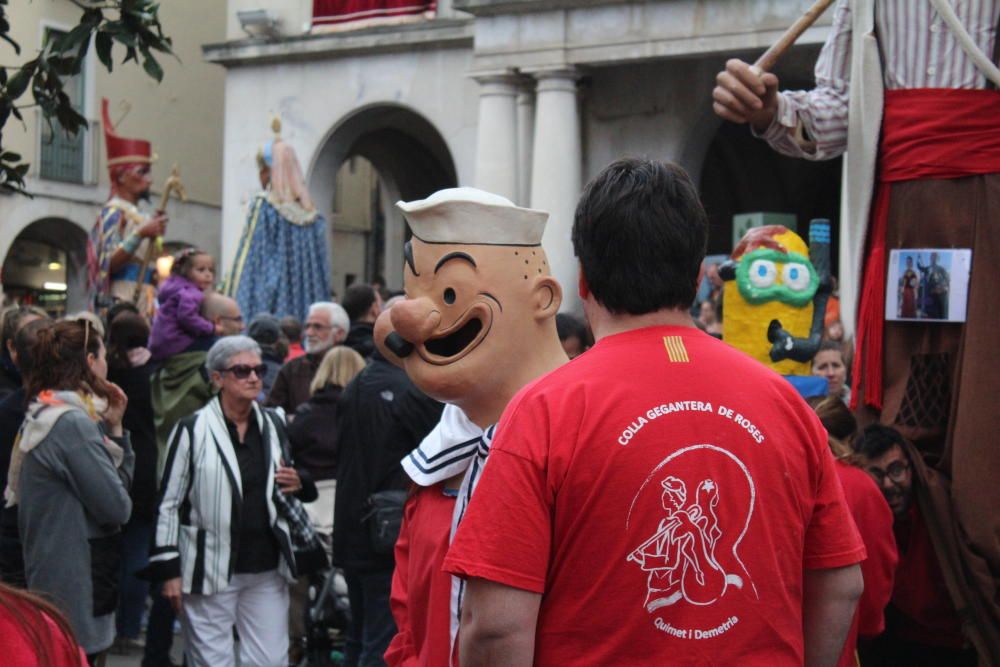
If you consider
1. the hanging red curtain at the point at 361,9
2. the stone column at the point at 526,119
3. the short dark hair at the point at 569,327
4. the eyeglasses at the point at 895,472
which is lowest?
the eyeglasses at the point at 895,472

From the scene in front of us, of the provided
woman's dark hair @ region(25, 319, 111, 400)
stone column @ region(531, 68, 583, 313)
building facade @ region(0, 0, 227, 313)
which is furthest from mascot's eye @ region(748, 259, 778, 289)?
building facade @ region(0, 0, 227, 313)

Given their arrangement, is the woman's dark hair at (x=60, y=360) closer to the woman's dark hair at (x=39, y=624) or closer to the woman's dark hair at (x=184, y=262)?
the woman's dark hair at (x=184, y=262)

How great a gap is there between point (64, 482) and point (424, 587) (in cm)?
287

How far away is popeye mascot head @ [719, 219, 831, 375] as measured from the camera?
565 cm

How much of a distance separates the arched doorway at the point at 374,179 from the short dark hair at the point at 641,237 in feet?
51.9

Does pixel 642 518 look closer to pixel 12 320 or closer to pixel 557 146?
pixel 12 320

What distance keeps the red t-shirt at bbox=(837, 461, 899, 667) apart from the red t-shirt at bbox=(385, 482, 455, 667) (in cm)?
135

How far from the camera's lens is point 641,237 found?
107 inches

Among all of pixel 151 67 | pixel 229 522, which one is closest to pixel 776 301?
pixel 151 67

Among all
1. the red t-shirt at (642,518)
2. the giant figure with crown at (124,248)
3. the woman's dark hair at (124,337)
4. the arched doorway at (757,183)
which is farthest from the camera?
the arched doorway at (757,183)

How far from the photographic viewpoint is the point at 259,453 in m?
6.89

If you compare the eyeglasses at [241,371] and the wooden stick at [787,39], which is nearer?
the wooden stick at [787,39]

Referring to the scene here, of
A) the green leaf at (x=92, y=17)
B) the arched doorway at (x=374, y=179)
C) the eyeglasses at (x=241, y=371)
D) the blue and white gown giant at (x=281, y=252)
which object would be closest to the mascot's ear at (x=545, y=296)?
the green leaf at (x=92, y=17)

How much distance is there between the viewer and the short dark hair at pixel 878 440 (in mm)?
4359
